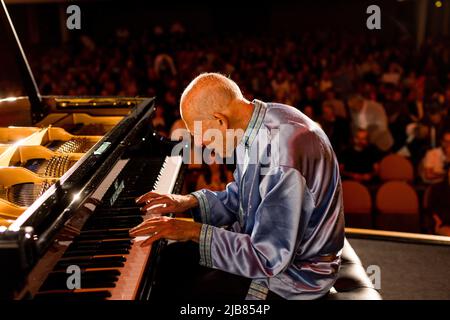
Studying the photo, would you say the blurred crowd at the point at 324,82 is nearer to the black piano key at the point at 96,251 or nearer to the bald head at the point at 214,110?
the bald head at the point at 214,110

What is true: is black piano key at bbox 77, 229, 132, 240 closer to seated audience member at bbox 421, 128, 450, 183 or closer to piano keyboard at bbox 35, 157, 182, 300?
piano keyboard at bbox 35, 157, 182, 300

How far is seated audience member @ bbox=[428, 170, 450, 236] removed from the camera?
15.3 feet

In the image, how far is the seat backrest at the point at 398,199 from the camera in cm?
475

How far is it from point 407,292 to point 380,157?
2817mm

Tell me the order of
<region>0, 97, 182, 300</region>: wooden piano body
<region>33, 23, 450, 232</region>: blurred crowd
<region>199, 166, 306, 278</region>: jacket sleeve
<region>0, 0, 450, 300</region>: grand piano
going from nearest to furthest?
<region>0, 97, 182, 300</region>: wooden piano body < <region>0, 0, 450, 300</region>: grand piano < <region>199, 166, 306, 278</region>: jacket sleeve < <region>33, 23, 450, 232</region>: blurred crowd

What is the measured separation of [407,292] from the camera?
345 centimetres

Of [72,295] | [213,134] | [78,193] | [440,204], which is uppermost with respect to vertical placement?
[213,134]

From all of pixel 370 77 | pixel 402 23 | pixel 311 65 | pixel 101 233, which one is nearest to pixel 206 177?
pixel 101 233

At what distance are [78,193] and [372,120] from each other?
590cm

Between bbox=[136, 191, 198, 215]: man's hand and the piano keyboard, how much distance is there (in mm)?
66

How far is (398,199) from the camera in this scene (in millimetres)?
4766

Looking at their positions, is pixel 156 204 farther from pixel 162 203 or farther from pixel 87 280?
pixel 87 280

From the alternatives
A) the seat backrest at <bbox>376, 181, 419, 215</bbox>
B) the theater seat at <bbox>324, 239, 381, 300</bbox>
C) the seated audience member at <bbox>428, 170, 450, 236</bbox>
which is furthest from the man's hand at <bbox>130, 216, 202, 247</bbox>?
the seated audience member at <bbox>428, 170, 450, 236</bbox>

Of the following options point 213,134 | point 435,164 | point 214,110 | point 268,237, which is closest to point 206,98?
point 214,110
